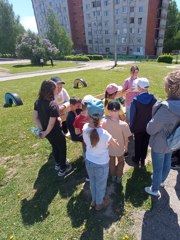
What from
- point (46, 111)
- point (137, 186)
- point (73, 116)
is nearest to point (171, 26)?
point (73, 116)

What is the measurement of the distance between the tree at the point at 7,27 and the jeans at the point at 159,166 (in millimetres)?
53139

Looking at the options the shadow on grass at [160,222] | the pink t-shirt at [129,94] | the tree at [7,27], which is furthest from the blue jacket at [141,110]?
the tree at [7,27]

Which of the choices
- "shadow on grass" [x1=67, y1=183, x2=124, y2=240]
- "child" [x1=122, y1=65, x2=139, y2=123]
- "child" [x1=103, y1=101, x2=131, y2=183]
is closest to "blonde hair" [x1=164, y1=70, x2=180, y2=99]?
"child" [x1=103, y1=101, x2=131, y2=183]

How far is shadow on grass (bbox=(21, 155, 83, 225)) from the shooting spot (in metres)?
3.34

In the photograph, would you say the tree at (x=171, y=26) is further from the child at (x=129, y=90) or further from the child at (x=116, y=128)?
the child at (x=116, y=128)

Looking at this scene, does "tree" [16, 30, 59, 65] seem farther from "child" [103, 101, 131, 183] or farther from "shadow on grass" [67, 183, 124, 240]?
"shadow on grass" [67, 183, 124, 240]

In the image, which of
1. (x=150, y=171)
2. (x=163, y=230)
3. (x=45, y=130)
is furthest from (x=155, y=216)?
(x=45, y=130)

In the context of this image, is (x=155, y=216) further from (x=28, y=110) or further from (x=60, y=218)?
(x=28, y=110)

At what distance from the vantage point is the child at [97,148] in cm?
271

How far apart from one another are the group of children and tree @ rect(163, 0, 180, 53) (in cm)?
6527

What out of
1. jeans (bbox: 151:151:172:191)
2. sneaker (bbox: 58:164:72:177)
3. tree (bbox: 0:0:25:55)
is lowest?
sneaker (bbox: 58:164:72:177)

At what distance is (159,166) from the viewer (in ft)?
10.4

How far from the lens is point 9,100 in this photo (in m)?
10.0

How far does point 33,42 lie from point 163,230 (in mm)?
35436
